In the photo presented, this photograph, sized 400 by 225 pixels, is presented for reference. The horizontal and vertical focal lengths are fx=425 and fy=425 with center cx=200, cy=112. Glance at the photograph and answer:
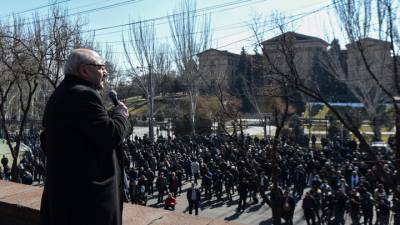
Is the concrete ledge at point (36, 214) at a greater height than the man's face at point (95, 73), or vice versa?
the man's face at point (95, 73)

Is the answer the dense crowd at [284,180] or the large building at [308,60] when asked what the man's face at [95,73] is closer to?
the dense crowd at [284,180]

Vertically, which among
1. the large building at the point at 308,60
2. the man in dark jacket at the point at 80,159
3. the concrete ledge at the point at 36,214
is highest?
the large building at the point at 308,60

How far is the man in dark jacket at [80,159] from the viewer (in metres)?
1.63

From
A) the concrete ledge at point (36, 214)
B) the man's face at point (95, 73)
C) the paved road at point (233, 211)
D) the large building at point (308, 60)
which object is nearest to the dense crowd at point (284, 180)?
the paved road at point (233, 211)

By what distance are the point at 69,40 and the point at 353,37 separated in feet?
27.7

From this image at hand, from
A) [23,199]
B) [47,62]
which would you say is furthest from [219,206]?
[23,199]

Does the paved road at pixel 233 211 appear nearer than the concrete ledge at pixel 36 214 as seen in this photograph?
No

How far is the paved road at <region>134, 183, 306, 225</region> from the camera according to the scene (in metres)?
13.9

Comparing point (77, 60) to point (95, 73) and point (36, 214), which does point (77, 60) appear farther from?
point (36, 214)

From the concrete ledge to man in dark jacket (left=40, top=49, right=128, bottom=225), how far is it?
37.5 inches

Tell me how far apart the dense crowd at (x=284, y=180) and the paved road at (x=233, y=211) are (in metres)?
0.31

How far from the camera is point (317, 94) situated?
26.0 feet

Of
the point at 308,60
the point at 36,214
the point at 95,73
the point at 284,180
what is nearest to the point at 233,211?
the point at 284,180

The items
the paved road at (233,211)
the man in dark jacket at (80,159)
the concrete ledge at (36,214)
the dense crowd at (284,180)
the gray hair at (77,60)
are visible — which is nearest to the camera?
the man in dark jacket at (80,159)
